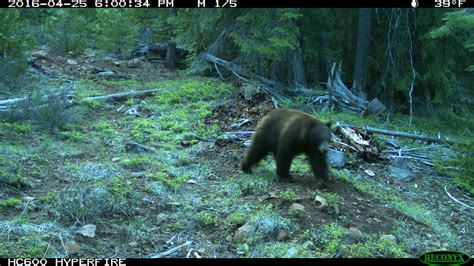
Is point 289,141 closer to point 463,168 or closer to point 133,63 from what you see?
point 463,168

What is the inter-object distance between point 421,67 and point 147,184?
1078 cm

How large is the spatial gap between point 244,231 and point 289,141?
6.35 feet

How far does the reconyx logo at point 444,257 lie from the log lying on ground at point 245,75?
7.65 meters

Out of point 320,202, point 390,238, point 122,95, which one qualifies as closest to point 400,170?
point 320,202

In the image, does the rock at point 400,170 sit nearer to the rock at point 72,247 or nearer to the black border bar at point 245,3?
the black border bar at point 245,3

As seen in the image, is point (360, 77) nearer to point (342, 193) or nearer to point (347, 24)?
point (347, 24)

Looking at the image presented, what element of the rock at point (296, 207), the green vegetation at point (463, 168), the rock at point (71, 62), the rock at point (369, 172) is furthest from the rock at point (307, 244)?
the rock at point (71, 62)

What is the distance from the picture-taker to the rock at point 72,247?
503cm

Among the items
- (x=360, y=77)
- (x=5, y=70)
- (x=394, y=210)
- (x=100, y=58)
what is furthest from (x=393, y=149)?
(x=100, y=58)

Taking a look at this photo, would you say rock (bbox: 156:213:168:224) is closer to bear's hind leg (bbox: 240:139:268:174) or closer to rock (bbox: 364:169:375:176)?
bear's hind leg (bbox: 240:139:268:174)

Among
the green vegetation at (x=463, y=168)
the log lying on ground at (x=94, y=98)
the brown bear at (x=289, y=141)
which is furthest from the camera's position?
the log lying on ground at (x=94, y=98)

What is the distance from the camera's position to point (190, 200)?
677 centimetres

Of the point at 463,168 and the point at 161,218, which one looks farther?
the point at 463,168

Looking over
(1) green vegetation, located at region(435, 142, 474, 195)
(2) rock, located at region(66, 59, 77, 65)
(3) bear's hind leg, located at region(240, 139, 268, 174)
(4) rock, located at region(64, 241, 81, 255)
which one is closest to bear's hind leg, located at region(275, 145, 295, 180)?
(3) bear's hind leg, located at region(240, 139, 268, 174)
